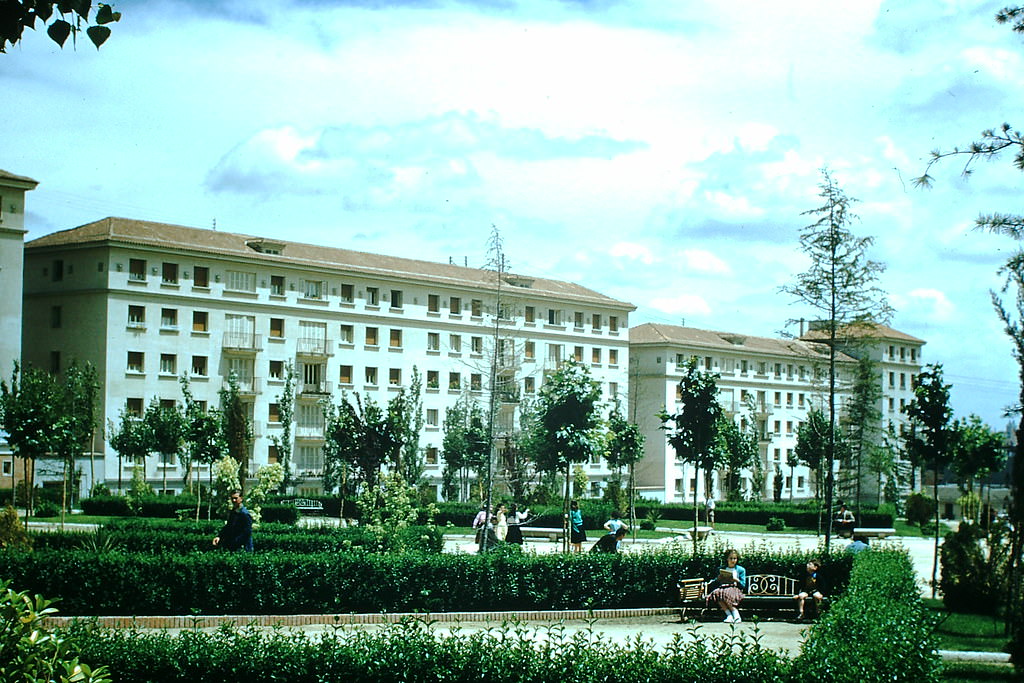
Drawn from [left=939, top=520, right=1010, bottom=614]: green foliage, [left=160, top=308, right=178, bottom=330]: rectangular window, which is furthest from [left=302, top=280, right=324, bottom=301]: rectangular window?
[left=939, top=520, right=1010, bottom=614]: green foliage

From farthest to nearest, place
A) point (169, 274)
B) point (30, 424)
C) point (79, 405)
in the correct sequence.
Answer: point (169, 274)
point (79, 405)
point (30, 424)

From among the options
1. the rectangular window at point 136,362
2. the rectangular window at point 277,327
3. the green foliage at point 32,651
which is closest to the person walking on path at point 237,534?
the green foliage at point 32,651

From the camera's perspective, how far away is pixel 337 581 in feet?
54.2

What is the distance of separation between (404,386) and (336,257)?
8940mm

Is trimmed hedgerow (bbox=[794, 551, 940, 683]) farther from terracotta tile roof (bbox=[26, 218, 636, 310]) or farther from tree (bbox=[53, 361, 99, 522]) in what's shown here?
terracotta tile roof (bbox=[26, 218, 636, 310])

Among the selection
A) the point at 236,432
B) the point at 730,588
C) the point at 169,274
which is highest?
the point at 169,274

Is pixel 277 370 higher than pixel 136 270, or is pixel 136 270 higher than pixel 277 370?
pixel 136 270

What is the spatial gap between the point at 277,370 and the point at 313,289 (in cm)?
536

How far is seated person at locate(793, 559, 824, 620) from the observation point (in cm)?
1829

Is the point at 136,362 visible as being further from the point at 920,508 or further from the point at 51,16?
the point at 51,16

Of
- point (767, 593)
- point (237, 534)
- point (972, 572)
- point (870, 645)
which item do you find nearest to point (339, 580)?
point (237, 534)

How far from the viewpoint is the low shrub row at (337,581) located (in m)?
15.6

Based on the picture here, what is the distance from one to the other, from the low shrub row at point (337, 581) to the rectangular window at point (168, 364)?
38.4 metres

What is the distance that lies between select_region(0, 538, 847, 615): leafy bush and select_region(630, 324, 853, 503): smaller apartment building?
5447 centimetres
